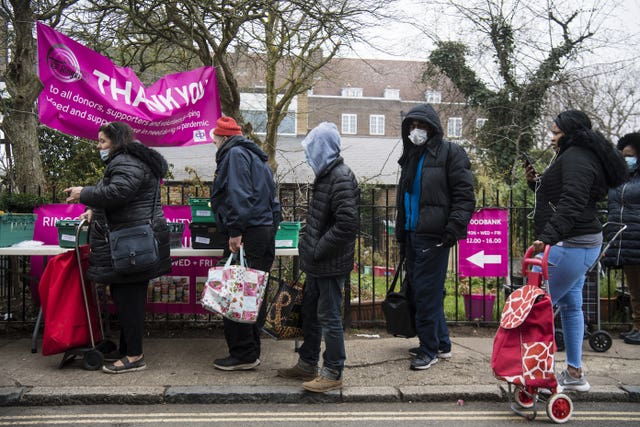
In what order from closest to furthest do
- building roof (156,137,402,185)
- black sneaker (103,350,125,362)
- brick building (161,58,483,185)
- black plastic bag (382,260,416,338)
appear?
black sneaker (103,350,125,362), black plastic bag (382,260,416,338), brick building (161,58,483,185), building roof (156,137,402,185)

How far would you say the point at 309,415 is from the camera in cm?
417

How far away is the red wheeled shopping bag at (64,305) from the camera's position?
484 cm

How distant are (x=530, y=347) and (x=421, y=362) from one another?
1315 mm

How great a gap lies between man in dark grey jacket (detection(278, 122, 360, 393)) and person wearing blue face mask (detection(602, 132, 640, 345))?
312 cm

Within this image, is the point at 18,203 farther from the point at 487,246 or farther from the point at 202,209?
the point at 487,246

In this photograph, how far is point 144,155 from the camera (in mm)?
4766

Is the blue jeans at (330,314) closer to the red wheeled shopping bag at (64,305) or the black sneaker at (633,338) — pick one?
the red wheeled shopping bag at (64,305)

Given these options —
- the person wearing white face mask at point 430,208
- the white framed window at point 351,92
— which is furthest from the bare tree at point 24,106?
the white framed window at point 351,92

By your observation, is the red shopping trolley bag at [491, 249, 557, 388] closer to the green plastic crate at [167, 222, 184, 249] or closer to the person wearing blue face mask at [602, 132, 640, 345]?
the person wearing blue face mask at [602, 132, 640, 345]

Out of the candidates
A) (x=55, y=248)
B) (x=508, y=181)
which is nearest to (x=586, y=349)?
(x=55, y=248)

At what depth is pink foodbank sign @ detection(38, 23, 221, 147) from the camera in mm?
5445

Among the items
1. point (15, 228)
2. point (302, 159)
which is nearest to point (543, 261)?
point (15, 228)

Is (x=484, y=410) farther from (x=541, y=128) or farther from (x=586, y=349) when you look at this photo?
(x=541, y=128)

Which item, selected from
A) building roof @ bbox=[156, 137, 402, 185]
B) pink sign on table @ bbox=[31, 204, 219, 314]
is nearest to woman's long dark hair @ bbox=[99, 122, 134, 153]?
pink sign on table @ bbox=[31, 204, 219, 314]
